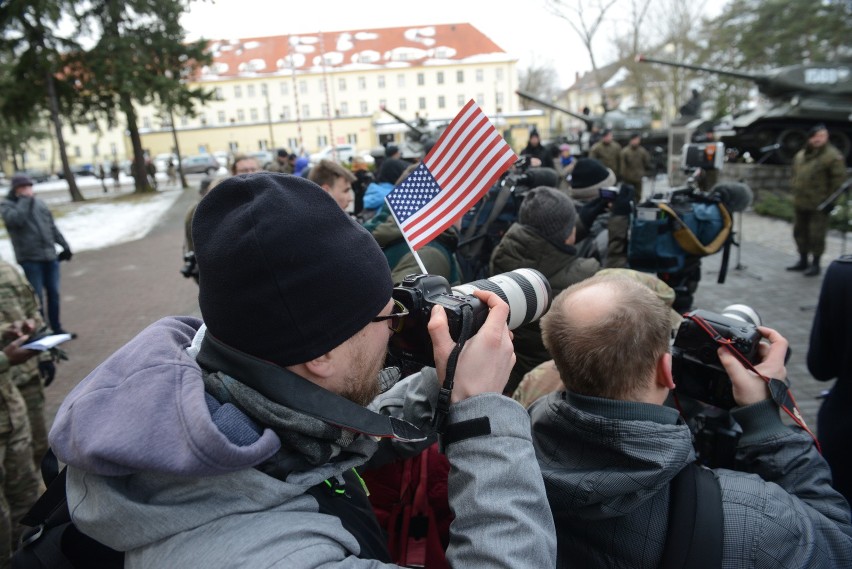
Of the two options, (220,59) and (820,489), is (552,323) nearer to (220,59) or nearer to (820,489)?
(820,489)

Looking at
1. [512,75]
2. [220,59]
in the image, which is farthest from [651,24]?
[220,59]

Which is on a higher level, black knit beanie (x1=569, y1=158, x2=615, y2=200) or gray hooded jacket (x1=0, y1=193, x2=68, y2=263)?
black knit beanie (x1=569, y1=158, x2=615, y2=200)

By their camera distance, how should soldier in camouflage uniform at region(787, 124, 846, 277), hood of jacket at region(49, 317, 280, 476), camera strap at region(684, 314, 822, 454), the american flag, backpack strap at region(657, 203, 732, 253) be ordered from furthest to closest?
soldier in camouflage uniform at region(787, 124, 846, 277), backpack strap at region(657, 203, 732, 253), the american flag, camera strap at region(684, 314, 822, 454), hood of jacket at region(49, 317, 280, 476)

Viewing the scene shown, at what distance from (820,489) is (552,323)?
2.54 ft

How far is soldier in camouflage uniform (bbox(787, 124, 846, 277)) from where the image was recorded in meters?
7.87

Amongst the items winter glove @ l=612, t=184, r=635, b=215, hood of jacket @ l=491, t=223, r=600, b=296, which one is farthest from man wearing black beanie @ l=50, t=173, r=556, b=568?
winter glove @ l=612, t=184, r=635, b=215

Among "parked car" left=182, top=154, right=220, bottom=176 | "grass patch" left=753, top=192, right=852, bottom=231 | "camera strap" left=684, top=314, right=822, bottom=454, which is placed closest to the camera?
"camera strap" left=684, top=314, right=822, bottom=454

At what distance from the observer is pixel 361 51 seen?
218ft

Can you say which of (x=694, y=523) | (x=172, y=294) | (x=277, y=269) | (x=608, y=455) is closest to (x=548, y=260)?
(x=608, y=455)

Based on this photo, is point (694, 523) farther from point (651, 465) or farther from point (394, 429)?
point (394, 429)

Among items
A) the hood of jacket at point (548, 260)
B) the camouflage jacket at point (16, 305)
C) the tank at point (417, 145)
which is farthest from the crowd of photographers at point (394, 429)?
the tank at point (417, 145)

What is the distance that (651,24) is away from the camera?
31.7 metres

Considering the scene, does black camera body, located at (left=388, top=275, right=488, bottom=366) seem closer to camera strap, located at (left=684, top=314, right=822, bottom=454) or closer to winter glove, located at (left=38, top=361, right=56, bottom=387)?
camera strap, located at (left=684, top=314, right=822, bottom=454)

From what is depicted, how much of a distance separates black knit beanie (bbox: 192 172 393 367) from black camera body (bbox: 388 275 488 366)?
0.66ft
